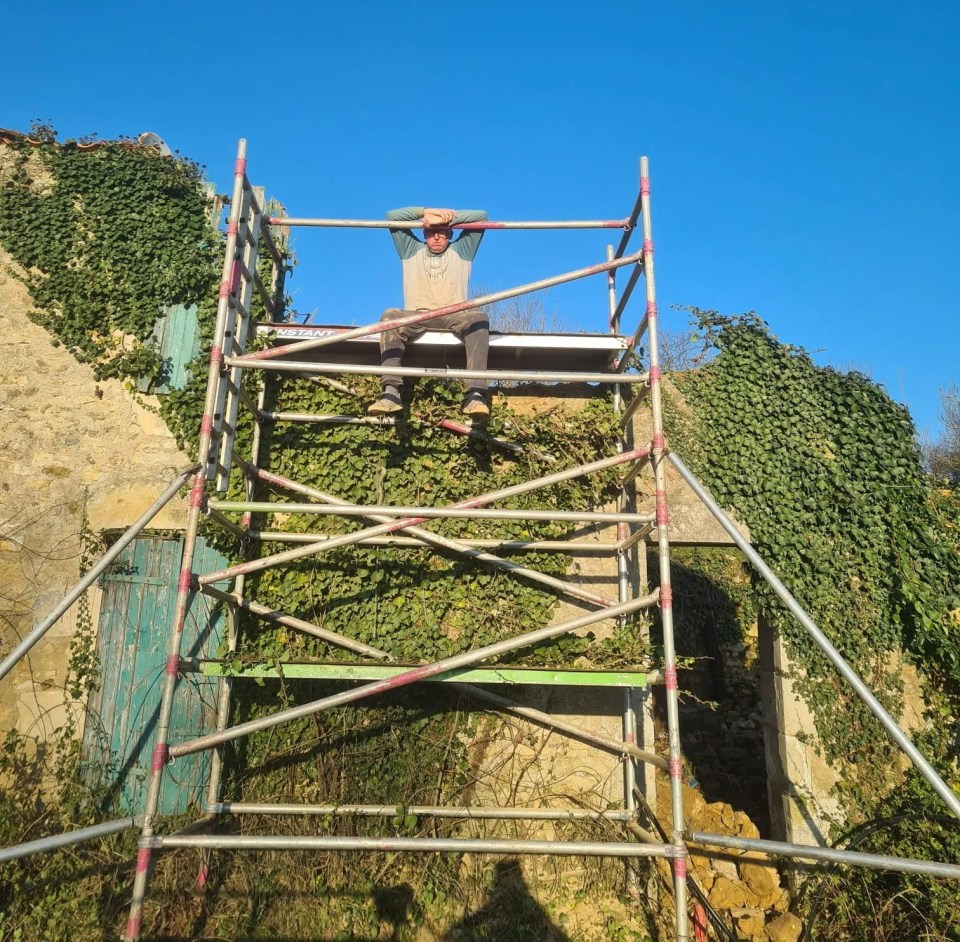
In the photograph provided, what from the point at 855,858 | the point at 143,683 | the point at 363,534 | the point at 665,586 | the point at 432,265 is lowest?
the point at 855,858

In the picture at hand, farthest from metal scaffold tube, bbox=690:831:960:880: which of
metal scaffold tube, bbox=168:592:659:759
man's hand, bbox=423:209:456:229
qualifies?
man's hand, bbox=423:209:456:229

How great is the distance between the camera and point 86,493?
216 inches

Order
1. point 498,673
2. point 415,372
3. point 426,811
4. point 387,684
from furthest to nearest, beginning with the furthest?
point 426,811 < point 415,372 < point 498,673 < point 387,684

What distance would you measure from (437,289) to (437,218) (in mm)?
526

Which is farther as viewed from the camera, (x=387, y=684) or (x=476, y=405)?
(x=476, y=405)

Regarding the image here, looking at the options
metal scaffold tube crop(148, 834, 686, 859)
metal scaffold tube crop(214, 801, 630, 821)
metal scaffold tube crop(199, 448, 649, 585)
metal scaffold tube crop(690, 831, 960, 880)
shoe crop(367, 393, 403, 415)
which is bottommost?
metal scaffold tube crop(214, 801, 630, 821)

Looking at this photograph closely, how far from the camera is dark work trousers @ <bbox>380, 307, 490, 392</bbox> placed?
16.4 feet

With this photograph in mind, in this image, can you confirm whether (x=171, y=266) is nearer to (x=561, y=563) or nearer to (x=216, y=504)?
(x=216, y=504)

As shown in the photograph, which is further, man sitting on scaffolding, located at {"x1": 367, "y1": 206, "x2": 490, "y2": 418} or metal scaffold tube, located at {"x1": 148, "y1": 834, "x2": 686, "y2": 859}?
man sitting on scaffolding, located at {"x1": 367, "y1": 206, "x2": 490, "y2": 418}

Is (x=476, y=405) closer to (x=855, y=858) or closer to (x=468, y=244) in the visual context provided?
(x=468, y=244)

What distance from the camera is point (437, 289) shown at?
5.35 metres

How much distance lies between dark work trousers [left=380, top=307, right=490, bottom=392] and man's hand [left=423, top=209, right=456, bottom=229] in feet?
2.28

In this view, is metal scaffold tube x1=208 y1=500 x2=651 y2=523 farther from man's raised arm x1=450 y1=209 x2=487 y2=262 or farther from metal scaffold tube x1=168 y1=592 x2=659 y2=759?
man's raised arm x1=450 y1=209 x2=487 y2=262

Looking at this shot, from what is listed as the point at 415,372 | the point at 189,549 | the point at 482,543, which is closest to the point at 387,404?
the point at 415,372
